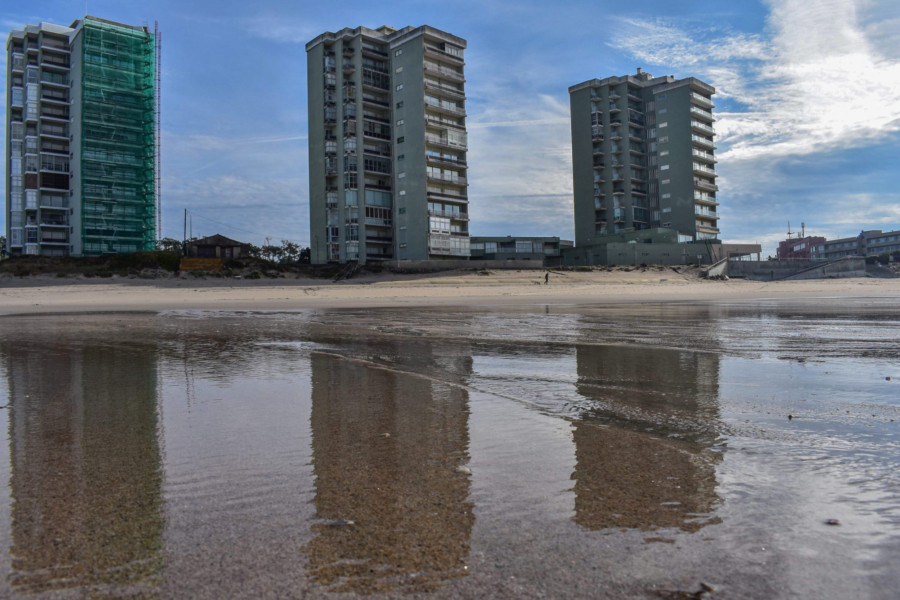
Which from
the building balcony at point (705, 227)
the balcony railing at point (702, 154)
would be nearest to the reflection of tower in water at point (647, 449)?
the building balcony at point (705, 227)

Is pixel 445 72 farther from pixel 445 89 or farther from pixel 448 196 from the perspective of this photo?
pixel 448 196

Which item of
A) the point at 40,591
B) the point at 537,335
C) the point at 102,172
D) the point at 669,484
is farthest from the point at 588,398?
the point at 102,172

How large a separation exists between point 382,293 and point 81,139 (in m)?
57.2

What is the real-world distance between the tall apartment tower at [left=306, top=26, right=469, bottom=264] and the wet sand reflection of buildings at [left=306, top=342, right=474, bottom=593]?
64.1 meters

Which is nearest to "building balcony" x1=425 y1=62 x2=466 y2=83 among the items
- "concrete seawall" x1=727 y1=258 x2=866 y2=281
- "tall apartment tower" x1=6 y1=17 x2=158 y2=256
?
"tall apartment tower" x1=6 y1=17 x2=158 y2=256

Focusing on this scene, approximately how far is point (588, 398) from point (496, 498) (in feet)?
9.62

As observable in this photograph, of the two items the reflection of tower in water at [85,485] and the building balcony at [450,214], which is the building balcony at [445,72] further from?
the reflection of tower in water at [85,485]

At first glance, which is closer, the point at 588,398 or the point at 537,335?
the point at 588,398

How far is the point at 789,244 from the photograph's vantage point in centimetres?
17462

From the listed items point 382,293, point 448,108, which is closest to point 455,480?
point 382,293

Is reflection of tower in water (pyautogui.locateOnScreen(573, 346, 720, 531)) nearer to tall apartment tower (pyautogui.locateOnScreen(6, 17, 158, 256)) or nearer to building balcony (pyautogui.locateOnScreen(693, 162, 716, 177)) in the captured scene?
tall apartment tower (pyautogui.locateOnScreen(6, 17, 158, 256))

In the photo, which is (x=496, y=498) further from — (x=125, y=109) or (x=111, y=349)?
(x=125, y=109)

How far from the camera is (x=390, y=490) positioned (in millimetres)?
3154

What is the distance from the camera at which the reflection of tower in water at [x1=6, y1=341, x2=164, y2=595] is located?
2.30 metres
